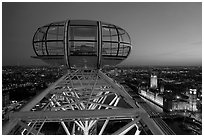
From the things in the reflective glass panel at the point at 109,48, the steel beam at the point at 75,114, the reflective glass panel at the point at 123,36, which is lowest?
the steel beam at the point at 75,114

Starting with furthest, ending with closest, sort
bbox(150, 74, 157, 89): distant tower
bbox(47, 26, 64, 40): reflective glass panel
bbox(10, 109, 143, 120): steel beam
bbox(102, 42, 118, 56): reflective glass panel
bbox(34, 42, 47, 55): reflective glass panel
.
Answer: bbox(150, 74, 157, 89): distant tower, bbox(34, 42, 47, 55): reflective glass panel, bbox(102, 42, 118, 56): reflective glass panel, bbox(47, 26, 64, 40): reflective glass panel, bbox(10, 109, 143, 120): steel beam

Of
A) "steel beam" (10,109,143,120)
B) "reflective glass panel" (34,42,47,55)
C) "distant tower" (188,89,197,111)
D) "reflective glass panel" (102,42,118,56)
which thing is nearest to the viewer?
"steel beam" (10,109,143,120)

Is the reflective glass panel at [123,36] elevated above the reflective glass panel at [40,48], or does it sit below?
above

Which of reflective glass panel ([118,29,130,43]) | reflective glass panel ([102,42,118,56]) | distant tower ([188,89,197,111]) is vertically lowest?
distant tower ([188,89,197,111])

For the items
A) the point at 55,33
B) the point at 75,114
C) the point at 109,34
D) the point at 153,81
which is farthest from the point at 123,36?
the point at 153,81

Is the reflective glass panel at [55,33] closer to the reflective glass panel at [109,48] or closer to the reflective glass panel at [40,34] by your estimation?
the reflective glass panel at [40,34]

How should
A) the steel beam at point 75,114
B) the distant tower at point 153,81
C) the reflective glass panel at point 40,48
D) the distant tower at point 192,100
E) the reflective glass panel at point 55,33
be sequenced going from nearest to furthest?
the steel beam at point 75,114 < the reflective glass panel at point 55,33 < the reflective glass panel at point 40,48 < the distant tower at point 192,100 < the distant tower at point 153,81

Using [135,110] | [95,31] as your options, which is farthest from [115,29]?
[135,110]

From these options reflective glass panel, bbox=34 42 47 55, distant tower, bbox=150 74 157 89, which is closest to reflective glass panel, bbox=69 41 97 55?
reflective glass panel, bbox=34 42 47 55

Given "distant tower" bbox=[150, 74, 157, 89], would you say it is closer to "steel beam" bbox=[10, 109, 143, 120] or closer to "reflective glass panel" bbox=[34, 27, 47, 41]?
"reflective glass panel" bbox=[34, 27, 47, 41]

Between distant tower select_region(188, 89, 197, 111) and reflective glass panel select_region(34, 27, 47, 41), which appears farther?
distant tower select_region(188, 89, 197, 111)

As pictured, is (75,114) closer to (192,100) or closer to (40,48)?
(40,48)

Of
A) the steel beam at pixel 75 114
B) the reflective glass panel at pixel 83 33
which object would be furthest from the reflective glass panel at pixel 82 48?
the steel beam at pixel 75 114
